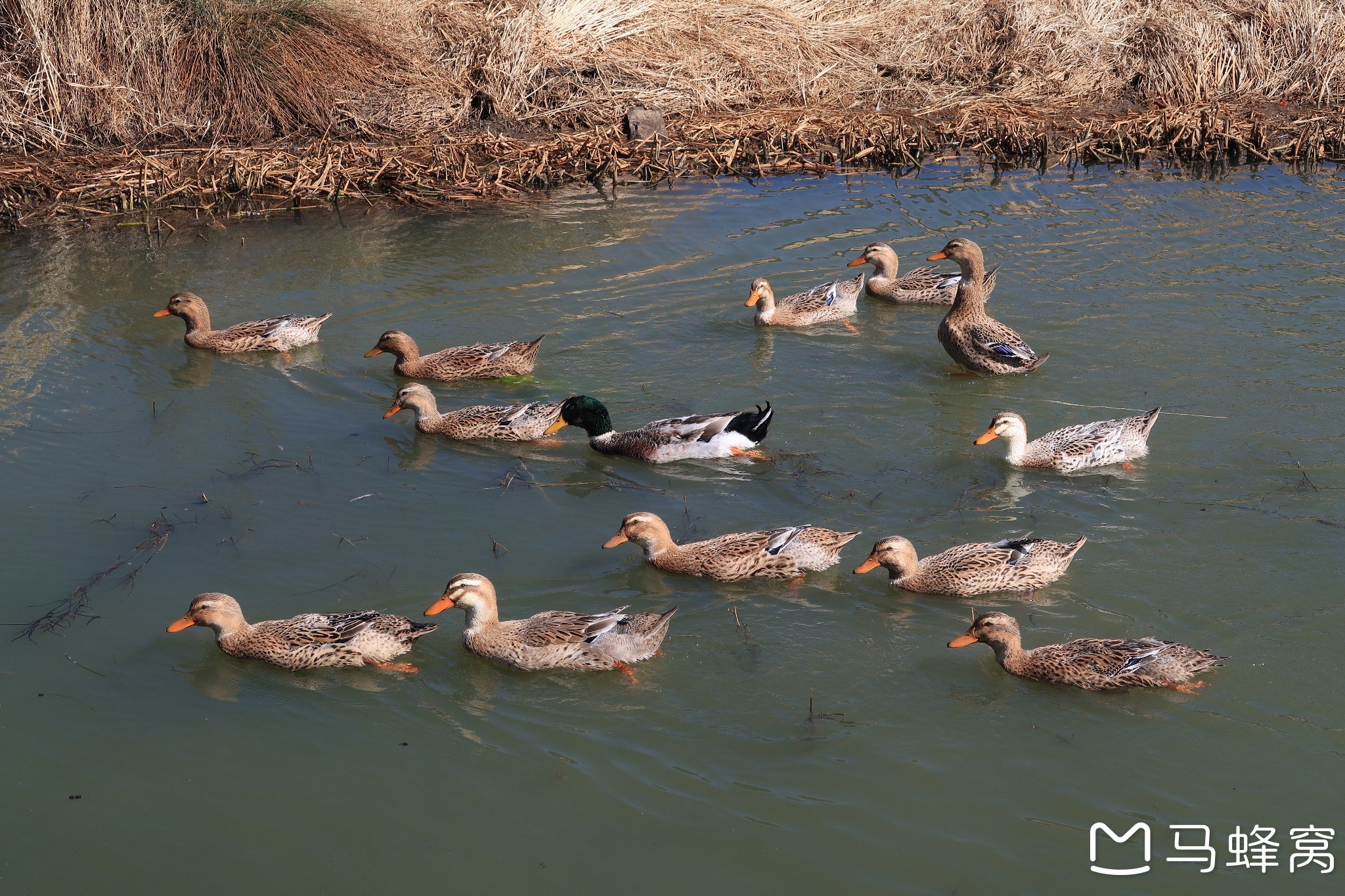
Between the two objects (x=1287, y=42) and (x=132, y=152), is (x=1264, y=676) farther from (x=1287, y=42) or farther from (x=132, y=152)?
(x=1287, y=42)

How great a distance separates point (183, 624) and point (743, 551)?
3.47 metres

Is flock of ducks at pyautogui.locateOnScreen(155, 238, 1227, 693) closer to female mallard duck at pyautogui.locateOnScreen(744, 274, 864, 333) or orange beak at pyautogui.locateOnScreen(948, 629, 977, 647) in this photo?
orange beak at pyautogui.locateOnScreen(948, 629, 977, 647)

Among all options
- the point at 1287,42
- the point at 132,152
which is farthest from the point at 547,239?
the point at 1287,42

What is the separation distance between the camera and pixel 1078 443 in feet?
31.8

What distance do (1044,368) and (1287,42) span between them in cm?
1540

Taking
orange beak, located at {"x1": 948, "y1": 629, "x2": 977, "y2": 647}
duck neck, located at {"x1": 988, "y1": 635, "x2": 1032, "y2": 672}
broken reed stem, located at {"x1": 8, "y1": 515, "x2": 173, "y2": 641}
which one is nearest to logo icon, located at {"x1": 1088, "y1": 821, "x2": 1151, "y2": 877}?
duck neck, located at {"x1": 988, "y1": 635, "x2": 1032, "y2": 672}

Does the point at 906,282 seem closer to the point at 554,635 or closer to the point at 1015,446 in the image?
the point at 1015,446

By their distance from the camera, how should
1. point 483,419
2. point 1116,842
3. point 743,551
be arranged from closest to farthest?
point 1116,842 → point 743,551 → point 483,419

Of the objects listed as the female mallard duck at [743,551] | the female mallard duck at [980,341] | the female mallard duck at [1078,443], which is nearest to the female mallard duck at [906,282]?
the female mallard duck at [980,341]

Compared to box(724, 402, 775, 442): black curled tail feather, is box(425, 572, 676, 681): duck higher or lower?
lower

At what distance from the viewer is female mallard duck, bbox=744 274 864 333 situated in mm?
13242

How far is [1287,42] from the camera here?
23.3 m

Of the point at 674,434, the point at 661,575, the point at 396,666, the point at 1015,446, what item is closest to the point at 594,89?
the point at 674,434

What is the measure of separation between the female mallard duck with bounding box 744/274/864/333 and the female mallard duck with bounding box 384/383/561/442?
3309 mm
